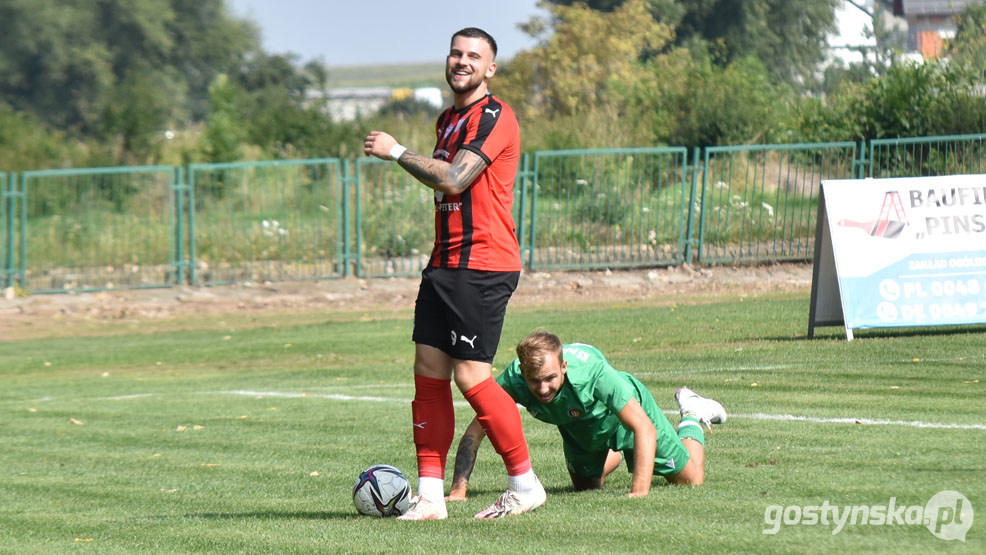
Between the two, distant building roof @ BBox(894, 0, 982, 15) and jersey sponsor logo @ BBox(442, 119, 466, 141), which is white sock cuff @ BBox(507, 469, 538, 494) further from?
distant building roof @ BBox(894, 0, 982, 15)

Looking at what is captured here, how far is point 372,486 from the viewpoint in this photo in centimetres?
607

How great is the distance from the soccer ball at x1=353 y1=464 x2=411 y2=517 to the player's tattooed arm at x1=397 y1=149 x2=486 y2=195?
1557 mm

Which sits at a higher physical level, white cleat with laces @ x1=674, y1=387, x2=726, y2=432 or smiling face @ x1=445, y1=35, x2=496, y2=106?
smiling face @ x1=445, y1=35, x2=496, y2=106

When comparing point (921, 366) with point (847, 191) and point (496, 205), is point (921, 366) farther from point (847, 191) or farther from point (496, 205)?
point (496, 205)

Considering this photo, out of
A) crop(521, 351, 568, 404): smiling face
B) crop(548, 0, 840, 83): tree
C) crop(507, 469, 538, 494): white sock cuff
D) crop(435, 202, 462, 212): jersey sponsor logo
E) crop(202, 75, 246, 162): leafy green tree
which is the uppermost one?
crop(548, 0, 840, 83): tree

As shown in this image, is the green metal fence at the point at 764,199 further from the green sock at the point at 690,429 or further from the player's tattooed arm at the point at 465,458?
the player's tattooed arm at the point at 465,458

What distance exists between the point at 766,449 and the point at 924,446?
872 millimetres

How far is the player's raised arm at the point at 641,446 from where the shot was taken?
234 inches

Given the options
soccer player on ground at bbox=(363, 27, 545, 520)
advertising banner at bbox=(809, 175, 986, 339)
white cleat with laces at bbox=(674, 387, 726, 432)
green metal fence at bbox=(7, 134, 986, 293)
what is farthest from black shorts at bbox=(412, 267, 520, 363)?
green metal fence at bbox=(7, 134, 986, 293)

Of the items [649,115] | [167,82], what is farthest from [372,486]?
[167,82]

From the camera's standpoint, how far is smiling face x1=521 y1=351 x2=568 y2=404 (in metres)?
5.73

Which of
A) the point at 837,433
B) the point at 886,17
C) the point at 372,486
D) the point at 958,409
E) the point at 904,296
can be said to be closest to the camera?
the point at 372,486

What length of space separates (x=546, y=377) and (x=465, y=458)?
2.60 feet

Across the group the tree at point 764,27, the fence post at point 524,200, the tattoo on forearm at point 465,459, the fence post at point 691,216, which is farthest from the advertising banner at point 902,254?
the tree at point 764,27
